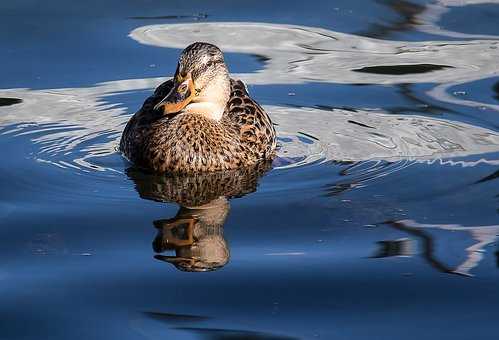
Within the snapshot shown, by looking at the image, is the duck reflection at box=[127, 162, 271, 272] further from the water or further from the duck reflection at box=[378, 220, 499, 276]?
the duck reflection at box=[378, 220, 499, 276]

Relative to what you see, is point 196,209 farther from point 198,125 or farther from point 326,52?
point 326,52

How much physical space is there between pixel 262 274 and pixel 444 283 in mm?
1002

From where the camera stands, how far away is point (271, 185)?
31.8 ft

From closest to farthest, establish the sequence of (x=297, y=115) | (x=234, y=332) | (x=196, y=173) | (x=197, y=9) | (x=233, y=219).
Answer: (x=234, y=332)
(x=233, y=219)
(x=196, y=173)
(x=297, y=115)
(x=197, y=9)

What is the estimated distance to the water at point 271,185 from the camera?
298 inches

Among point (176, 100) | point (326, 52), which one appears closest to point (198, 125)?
point (176, 100)

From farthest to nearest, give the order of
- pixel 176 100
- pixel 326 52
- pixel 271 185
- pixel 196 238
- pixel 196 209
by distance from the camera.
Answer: pixel 326 52
pixel 176 100
pixel 271 185
pixel 196 209
pixel 196 238

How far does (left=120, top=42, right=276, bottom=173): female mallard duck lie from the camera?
33.4 feet

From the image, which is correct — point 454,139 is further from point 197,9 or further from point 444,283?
point 197,9

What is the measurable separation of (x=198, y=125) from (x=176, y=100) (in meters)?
0.51

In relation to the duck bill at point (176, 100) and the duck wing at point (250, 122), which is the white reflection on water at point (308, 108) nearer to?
the duck wing at point (250, 122)

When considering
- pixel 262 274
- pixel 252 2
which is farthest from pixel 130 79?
pixel 262 274

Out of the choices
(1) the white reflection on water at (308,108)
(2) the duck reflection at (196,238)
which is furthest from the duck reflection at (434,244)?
(1) the white reflection on water at (308,108)

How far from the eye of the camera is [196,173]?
1020 centimetres
